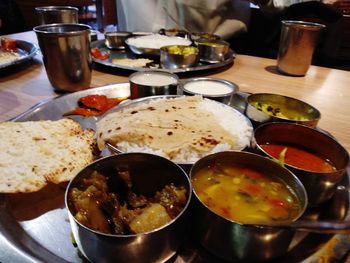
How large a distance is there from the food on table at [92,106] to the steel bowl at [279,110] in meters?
0.91

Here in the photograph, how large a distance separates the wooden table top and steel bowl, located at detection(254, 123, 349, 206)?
39cm

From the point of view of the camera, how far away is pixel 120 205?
3.46 ft

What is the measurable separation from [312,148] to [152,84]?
1.13 meters

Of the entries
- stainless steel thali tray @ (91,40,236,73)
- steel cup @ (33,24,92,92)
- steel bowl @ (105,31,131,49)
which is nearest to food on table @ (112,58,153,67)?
stainless steel thali tray @ (91,40,236,73)

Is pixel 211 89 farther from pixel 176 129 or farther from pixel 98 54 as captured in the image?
pixel 98 54

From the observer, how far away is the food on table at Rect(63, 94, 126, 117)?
6.10ft

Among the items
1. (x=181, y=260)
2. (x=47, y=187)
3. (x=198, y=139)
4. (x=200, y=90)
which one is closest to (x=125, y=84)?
(x=200, y=90)

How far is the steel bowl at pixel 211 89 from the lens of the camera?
6.41 ft

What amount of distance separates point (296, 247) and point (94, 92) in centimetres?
158

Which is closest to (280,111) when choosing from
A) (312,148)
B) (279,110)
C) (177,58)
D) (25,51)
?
(279,110)

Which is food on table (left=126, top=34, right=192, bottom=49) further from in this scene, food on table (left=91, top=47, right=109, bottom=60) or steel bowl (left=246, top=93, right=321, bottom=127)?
steel bowl (left=246, top=93, right=321, bottom=127)

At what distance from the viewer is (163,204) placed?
39.2 inches

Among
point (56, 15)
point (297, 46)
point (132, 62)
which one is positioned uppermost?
point (56, 15)

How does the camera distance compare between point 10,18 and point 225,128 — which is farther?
point 10,18
